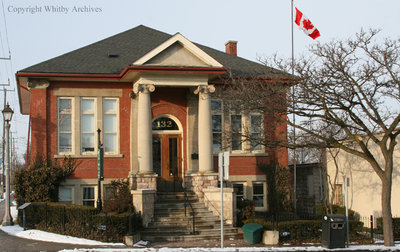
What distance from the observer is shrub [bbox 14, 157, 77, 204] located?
67.7 feet

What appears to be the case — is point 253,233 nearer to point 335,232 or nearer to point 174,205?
point 335,232

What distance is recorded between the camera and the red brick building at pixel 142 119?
20938 millimetres

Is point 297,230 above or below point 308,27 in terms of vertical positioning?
below

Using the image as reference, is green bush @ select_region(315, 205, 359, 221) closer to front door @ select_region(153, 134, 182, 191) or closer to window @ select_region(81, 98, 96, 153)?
front door @ select_region(153, 134, 182, 191)

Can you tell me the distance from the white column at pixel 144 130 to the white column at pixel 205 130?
216 cm

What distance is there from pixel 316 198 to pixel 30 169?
1521 centimetres

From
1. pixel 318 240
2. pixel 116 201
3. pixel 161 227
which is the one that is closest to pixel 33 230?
pixel 116 201

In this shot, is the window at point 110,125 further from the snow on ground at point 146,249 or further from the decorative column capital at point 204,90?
the snow on ground at point 146,249

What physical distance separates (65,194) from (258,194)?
9043mm

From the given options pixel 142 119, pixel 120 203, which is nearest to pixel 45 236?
pixel 120 203

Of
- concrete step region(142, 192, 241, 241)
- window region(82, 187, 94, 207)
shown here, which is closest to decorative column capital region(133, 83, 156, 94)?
concrete step region(142, 192, 241, 241)

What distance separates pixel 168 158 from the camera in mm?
22844

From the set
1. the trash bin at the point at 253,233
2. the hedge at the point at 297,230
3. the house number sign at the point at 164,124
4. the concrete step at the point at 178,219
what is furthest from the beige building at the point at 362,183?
the house number sign at the point at 164,124

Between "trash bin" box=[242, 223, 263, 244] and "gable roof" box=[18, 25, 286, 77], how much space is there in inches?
251
